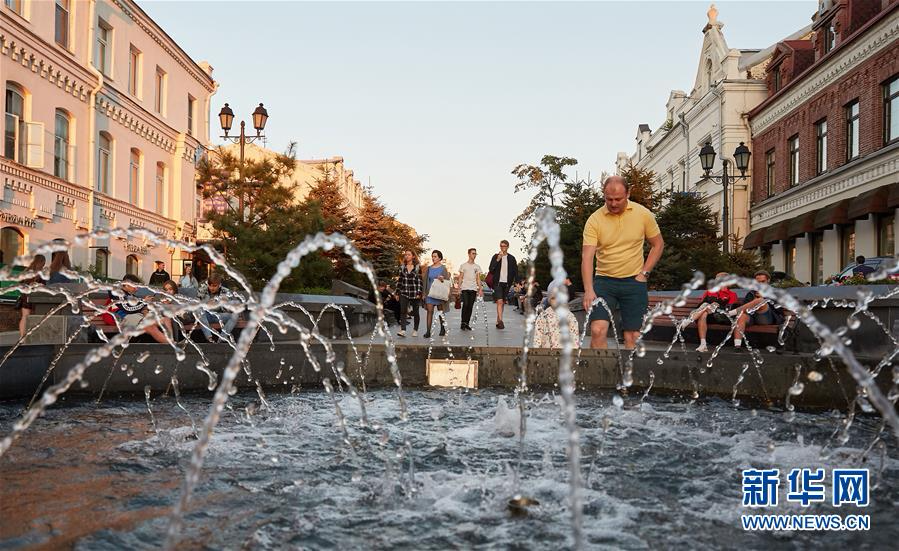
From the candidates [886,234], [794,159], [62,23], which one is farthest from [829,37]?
[62,23]

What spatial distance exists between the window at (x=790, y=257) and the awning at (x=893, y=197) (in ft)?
26.7

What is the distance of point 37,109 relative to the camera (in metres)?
19.3

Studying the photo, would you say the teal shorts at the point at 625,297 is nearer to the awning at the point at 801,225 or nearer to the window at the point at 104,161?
the window at the point at 104,161

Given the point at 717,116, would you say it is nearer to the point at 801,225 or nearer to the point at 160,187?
the point at 801,225

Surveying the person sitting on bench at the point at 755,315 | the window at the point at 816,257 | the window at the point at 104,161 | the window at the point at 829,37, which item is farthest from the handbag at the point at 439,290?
the window at the point at 829,37

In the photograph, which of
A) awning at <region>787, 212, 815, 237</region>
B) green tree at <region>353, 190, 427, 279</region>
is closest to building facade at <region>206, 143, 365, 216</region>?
green tree at <region>353, 190, 427, 279</region>

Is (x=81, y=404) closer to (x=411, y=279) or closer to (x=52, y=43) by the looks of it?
(x=411, y=279)

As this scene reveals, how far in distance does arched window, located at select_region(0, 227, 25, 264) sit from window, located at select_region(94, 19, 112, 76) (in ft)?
23.4

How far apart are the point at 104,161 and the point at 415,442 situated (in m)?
22.4

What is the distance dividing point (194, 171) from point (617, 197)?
1121 inches

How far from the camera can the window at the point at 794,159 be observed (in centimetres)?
2886

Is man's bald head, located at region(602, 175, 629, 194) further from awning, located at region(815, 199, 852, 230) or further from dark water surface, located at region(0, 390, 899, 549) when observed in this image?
awning, located at region(815, 199, 852, 230)

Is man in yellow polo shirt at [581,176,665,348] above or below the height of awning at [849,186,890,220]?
below

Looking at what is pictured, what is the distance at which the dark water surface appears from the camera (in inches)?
125
